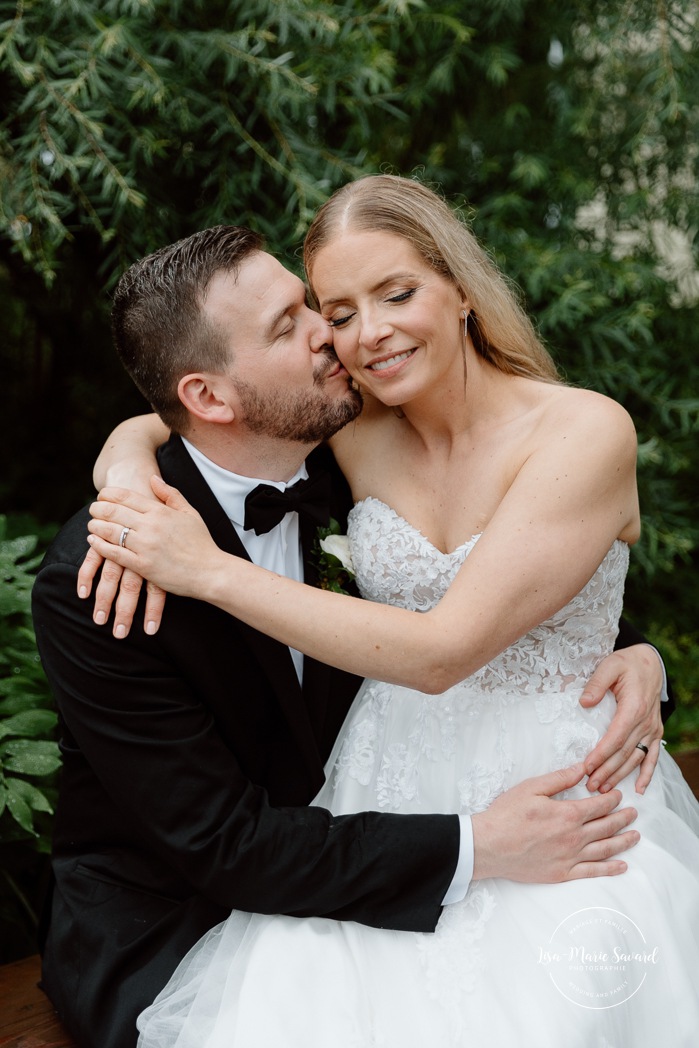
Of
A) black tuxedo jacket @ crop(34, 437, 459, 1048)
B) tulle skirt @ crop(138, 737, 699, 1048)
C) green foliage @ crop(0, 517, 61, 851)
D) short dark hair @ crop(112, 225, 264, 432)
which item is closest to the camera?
tulle skirt @ crop(138, 737, 699, 1048)

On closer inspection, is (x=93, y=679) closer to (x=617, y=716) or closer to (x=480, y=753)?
(x=480, y=753)

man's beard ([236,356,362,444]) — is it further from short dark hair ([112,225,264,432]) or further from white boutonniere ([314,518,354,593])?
white boutonniere ([314,518,354,593])

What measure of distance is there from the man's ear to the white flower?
443mm

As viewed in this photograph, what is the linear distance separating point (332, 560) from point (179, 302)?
0.78 meters

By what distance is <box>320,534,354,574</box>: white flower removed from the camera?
264 centimetres

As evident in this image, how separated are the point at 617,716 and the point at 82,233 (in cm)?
273

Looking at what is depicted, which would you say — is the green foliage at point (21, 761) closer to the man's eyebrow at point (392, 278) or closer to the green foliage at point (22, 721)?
the green foliage at point (22, 721)

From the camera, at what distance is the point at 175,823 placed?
2096 millimetres

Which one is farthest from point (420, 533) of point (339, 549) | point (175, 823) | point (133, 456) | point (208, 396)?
point (175, 823)

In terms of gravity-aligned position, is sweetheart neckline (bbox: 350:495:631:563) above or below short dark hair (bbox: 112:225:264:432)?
below

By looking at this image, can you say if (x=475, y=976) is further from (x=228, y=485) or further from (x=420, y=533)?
(x=228, y=485)

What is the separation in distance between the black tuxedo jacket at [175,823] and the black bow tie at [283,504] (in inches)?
3.4

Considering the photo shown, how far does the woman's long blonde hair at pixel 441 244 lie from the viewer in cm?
248

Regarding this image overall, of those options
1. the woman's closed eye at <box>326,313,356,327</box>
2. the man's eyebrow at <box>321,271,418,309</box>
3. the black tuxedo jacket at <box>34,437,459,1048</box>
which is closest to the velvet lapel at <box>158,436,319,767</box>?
the black tuxedo jacket at <box>34,437,459,1048</box>
